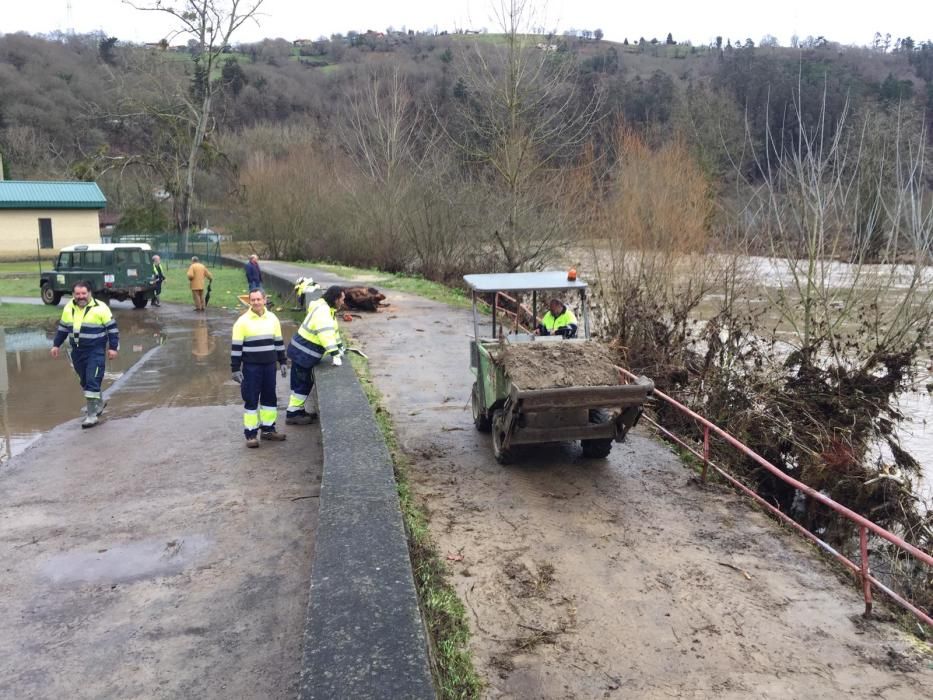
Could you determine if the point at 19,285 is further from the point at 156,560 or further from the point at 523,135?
the point at 156,560

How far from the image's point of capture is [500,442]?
795cm

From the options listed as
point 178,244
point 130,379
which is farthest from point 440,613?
point 178,244

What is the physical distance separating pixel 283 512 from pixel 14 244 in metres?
42.0

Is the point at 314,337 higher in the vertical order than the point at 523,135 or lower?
lower

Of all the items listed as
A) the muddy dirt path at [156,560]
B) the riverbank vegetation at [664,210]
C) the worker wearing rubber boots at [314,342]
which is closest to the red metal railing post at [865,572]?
the riverbank vegetation at [664,210]

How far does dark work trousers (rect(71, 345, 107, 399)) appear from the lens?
9.88 meters

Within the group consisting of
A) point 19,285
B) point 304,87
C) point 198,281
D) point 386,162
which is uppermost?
point 304,87

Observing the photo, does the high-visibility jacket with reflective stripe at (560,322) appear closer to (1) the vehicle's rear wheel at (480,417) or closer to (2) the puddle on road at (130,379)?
(1) the vehicle's rear wheel at (480,417)

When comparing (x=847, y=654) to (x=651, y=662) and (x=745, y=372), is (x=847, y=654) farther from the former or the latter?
(x=745, y=372)

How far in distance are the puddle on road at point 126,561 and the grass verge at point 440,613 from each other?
5.57ft

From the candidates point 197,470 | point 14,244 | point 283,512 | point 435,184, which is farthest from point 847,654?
point 14,244

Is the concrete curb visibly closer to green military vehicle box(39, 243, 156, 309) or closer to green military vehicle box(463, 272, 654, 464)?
green military vehicle box(463, 272, 654, 464)

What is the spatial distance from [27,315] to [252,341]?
15222mm

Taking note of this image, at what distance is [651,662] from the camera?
15.2 feet
